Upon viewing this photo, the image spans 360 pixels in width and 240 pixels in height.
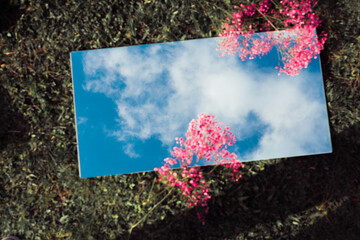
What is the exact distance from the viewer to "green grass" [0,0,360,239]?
3.04 meters

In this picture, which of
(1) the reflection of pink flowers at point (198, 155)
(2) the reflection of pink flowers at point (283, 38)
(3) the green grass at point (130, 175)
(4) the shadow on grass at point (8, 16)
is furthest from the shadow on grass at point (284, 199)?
(4) the shadow on grass at point (8, 16)

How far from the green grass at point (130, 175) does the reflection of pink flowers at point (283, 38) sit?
0.74 ft

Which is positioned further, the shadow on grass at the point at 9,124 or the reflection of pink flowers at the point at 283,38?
the shadow on grass at the point at 9,124

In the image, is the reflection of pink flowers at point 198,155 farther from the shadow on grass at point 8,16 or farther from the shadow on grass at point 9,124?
the shadow on grass at point 8,16

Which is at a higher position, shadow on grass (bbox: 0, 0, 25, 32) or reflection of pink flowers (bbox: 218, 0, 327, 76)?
shadow on grass (bbox: 0, 0, 25, 32)

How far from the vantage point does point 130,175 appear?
3.04m

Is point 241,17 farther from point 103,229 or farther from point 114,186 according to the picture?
point 103,229

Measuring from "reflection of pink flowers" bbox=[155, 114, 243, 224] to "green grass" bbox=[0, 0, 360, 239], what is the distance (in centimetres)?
16

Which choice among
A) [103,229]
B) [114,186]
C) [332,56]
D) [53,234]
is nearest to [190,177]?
[114,186]

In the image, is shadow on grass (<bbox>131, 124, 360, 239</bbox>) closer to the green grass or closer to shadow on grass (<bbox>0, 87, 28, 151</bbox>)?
the green grass

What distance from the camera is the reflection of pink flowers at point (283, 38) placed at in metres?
2.95

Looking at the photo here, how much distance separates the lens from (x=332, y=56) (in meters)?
3.13

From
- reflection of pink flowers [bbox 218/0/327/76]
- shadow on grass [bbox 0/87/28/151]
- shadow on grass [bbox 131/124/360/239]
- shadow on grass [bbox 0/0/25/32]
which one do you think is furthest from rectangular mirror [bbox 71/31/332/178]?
shadow on grass [bbox 0/0/25/32]

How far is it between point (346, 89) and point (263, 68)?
1.09 meters
